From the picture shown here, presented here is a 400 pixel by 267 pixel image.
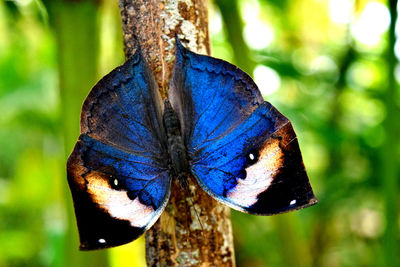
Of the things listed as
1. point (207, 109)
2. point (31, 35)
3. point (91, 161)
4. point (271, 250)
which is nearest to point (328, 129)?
point (271, 250)

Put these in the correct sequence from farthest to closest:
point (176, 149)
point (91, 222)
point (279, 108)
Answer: point (279, 108) → point (176, 149) → point (91, 222)

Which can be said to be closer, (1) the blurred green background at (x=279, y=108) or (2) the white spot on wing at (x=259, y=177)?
(2) the white spot on wing at (x=259, y=177)

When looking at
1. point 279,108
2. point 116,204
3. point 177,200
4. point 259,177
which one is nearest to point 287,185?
point 259,177

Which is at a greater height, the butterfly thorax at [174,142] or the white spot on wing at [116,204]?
the butterfly thorax at [174,142]

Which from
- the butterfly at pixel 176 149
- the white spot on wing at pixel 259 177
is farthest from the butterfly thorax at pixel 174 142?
the white spot on wing at pixel 259 177

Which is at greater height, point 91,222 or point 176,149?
point 176,149

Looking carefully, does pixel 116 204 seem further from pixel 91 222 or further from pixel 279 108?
pixel 279 108

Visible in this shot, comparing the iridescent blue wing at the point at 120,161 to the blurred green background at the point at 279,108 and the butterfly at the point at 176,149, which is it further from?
the blurred green background at the point at 279,108
